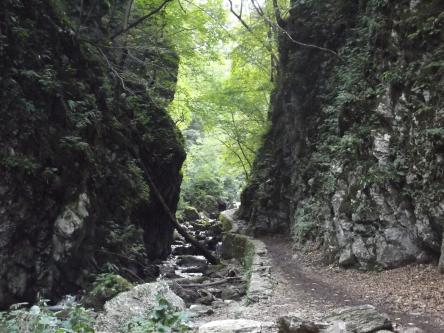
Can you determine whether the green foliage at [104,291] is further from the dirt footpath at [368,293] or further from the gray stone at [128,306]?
the dirt footpath at [368,293]

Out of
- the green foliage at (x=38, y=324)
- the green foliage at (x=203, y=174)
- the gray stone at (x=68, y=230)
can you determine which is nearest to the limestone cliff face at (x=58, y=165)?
the gray stone at (x=68, y=230)

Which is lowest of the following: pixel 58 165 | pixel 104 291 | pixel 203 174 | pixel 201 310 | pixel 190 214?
pixel 201 310

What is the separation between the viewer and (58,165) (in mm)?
9242

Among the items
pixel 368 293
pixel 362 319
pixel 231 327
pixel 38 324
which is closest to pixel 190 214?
pixel 368 293

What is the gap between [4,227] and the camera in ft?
25.0

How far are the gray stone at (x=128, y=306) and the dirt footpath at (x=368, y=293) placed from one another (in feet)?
6.48

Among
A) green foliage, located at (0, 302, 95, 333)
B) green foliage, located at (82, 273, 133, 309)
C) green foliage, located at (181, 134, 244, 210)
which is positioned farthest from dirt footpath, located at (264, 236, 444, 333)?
green foliage, located at (181, 134, 244, 210)

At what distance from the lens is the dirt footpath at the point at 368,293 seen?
611cm

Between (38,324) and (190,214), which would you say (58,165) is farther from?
(190,214)

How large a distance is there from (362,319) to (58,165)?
7248 millimetres

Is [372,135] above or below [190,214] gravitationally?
above

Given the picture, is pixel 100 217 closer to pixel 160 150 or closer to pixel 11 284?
pixel 11 284

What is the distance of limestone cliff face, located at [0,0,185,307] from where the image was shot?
809 centimetres

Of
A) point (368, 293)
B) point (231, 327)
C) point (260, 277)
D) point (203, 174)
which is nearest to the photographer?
point (231, 327)
